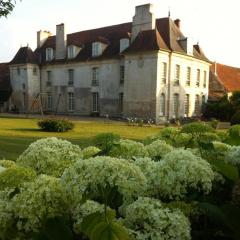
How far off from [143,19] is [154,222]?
3935cm

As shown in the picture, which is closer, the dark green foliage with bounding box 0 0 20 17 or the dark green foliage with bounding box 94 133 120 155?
the dark green foliage with bounding box 94 133 120 155

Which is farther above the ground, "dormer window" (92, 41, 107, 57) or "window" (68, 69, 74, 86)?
"dormer window" (92, 41, 107, 57)

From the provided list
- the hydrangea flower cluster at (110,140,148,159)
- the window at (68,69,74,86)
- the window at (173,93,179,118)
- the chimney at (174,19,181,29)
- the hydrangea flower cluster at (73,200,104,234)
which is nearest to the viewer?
the hydrangea flower cluster at (73,200,104,234)

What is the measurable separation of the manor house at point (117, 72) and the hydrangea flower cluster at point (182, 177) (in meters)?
36.2

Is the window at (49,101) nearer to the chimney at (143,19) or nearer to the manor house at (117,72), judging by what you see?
the manor house at (117,72)

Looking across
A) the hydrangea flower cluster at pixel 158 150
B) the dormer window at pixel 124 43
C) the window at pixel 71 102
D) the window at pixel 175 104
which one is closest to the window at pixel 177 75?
the window at pixel 175 104

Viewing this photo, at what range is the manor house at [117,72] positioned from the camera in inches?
1542

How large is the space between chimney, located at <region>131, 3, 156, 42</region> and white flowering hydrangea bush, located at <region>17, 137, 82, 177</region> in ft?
124

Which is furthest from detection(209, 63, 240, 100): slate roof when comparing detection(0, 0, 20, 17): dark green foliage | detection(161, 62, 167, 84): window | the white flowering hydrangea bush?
the white flowering hydrangea bush

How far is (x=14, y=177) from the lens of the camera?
1994 mm

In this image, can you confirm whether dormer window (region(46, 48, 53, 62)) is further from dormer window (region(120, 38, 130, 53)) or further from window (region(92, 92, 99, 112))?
dormer window (region(120, 38, 130, 53))

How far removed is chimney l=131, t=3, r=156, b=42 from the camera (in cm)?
3919

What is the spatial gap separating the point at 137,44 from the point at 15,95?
19.7 metres

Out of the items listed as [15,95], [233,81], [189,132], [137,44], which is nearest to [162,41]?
[137,44]
